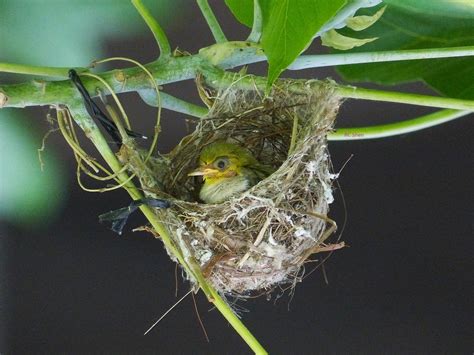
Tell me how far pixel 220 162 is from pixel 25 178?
55 centimetres

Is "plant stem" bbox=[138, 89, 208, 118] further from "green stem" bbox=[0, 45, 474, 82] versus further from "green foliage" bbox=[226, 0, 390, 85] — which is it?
"green foliage" bbox=[226, 0, 390, 85]

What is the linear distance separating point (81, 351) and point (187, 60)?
93cm

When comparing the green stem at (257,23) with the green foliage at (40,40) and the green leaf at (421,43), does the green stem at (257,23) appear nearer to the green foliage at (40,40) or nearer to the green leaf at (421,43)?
the green leaf at (421,43)

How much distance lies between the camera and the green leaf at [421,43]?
1.06 m

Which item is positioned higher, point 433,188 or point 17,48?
point 17,48

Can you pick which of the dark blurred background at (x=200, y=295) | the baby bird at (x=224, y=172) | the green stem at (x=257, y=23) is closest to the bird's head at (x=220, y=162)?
the baby bird at (x=224, y=172)

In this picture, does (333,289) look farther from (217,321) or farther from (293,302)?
(217,321)

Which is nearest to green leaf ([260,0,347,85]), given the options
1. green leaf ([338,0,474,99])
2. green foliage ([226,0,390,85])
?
green foliage ([226,0,390,85])

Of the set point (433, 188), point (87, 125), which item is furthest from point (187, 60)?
point (433, 188)

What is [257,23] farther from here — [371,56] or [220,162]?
[220,162]

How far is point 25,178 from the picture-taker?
1324 millimetres

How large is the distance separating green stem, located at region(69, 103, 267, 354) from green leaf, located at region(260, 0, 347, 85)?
207mm

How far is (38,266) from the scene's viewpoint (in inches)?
56.6

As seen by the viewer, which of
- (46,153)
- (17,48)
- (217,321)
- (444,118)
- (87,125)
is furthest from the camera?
(217,321)
